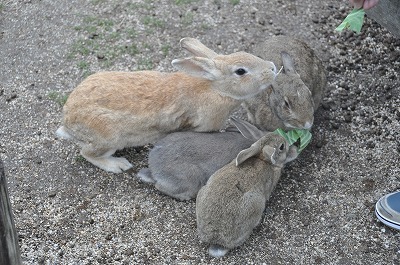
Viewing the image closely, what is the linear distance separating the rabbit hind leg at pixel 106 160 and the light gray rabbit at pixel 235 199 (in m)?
0.84

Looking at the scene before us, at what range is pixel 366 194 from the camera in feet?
18.6

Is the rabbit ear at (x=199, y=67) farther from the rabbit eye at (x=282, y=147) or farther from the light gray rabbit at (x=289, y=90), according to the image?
the rabbit eye at (x=282, y=147)

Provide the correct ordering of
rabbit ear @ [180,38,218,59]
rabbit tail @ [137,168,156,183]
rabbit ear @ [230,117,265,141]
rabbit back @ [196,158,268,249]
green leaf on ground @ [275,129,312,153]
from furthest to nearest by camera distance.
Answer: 1. rabbit ear @ [180,38,218,59]
2. green leaf on ground @ [275,129,312,153]
3. rabbit ear @ [230,117,265,141]
4. rabbit tail @ [137,168,156,183]
5. rabbit back @ [196,158,268,249]

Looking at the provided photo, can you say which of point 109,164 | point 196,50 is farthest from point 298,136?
point 109,164

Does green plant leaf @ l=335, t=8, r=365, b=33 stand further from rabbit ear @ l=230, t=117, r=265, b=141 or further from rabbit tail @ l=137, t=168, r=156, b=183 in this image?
rabbit tail @ l=137, t=168, r=156, b=183

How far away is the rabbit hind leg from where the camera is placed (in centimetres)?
571

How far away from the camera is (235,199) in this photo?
5047 mm

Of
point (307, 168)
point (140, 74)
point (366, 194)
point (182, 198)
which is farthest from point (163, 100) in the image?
point (366, 194)

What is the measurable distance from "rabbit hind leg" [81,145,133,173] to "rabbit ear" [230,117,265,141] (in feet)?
2.99

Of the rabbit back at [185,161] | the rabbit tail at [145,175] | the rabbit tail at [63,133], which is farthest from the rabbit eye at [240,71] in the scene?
the rabbit tail at [63,133]

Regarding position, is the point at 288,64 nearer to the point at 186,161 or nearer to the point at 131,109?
the point at 186,161

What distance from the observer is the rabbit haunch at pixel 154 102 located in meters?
5.57

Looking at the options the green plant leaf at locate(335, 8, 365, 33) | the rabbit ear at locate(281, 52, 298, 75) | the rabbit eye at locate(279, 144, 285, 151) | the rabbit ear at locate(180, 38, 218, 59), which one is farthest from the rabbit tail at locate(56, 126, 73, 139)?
the green plant leaf at locate(335, 8, 365, 33)

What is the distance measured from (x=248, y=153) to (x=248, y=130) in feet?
1.53
